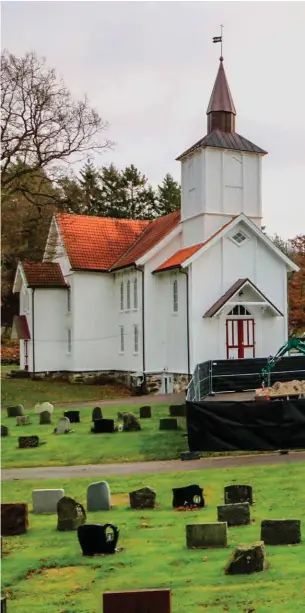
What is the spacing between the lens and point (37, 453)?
20875 mm

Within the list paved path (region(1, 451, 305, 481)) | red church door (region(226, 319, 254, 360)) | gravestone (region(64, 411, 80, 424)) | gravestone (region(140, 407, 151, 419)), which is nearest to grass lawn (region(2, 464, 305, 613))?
paved path (region(1, 451, 305, 481))

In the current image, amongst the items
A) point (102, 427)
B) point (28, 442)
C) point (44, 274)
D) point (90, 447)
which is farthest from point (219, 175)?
point (28, 442)

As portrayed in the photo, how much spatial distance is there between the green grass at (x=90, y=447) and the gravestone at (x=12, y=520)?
23.0 ft

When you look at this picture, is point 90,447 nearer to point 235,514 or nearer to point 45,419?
point 45,419

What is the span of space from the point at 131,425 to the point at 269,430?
6151mm

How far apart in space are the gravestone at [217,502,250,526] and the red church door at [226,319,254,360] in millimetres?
23524

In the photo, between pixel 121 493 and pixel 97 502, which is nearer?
pixel 97 502

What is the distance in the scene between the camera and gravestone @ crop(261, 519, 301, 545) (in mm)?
10844

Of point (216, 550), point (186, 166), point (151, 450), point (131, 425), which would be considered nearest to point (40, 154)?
point (186, 166)

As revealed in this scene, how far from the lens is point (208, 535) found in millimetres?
10930

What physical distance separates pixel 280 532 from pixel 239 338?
25135 mm

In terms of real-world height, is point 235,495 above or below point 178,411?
below

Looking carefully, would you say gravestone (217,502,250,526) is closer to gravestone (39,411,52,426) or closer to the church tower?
gravestone (39,411,52,426)

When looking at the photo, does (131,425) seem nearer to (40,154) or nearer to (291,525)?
Answer: (291,525)
